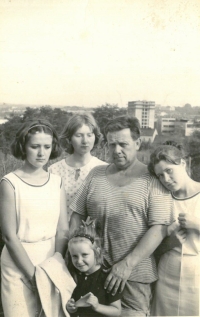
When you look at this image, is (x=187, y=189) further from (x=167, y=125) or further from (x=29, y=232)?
(x=29, y=232)

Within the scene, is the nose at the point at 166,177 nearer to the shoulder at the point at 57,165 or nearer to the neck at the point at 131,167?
Result: the neck at the point at 131,167

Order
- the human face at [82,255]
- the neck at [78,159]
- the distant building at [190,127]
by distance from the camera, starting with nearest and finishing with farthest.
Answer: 1. the human face at [82,255]
2. the neck at [78,159]
3. the distant building at [190,127]

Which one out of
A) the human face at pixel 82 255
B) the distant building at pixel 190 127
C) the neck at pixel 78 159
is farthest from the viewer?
the distant building at pixel 190 127

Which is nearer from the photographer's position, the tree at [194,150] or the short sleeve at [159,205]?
the short sleeve at [159,205]

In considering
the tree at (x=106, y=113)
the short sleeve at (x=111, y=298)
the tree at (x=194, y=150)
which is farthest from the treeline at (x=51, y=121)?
the short sleeve at (x=111, y=298)

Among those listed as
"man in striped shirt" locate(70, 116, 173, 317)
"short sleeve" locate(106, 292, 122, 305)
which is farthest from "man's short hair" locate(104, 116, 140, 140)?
"short sleeve" locate(106, 292, 122, 305)

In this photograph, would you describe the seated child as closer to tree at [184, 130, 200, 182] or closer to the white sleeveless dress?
the white sleeveless dress

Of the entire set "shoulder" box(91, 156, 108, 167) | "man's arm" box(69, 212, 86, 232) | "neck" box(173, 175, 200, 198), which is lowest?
"man's arm" box(69, 212, 86, 232)
